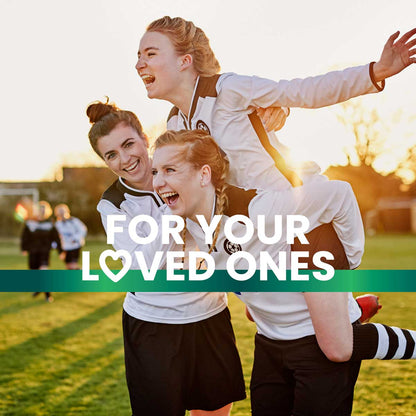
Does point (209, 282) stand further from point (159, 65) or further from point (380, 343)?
point (159, 65)

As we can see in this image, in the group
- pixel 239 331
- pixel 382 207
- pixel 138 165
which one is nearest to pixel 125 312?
pixel 138 165

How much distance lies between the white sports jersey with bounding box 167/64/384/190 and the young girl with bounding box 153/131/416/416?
0.43 feet

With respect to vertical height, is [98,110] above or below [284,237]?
above

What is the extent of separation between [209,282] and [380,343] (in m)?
0.97

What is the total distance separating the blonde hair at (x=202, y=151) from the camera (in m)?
2.91

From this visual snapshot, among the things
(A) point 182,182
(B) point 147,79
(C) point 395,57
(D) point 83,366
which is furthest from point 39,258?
(C) point 395,57

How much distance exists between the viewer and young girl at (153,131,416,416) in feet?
8.98

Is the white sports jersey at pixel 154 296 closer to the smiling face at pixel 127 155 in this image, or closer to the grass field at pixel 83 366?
the smiling face at pixel 127 155

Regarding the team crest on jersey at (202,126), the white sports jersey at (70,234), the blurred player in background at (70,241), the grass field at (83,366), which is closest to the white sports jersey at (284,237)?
the team crest on jersey at (202,126)

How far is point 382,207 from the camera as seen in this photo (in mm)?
44719

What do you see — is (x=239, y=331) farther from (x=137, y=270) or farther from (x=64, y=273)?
(x=137, y=270)

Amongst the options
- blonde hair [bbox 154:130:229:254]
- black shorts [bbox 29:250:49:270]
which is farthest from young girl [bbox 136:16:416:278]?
black shorts [bbox 29:250:49:270]

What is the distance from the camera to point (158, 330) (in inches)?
132

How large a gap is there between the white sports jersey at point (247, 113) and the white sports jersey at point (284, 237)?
23cm
